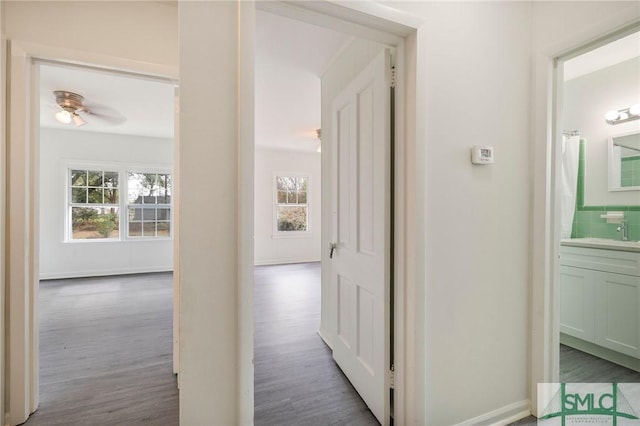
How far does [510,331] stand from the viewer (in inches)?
69.1

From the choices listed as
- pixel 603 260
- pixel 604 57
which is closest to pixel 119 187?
pixel 603 260

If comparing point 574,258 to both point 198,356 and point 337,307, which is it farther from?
point 198,356

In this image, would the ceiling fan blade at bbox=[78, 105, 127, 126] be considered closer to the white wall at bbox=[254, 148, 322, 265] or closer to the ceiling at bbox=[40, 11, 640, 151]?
the ceiling at bbox=[40, 11, 640, 151]

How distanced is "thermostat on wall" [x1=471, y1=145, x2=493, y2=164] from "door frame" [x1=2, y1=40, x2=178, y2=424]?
2219mm

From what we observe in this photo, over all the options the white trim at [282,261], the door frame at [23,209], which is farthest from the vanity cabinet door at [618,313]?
the white trim at [282,261]

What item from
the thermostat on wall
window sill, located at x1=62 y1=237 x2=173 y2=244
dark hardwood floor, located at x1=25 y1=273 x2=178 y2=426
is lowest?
dark hardwood floor, located at x1=25 y1=273 x2=178 y2=426

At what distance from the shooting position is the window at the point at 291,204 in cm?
687

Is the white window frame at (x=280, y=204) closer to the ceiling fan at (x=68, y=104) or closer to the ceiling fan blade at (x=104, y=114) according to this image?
the ceiling fan blade at (x=104, y=114)

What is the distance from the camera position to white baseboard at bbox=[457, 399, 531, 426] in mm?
1652

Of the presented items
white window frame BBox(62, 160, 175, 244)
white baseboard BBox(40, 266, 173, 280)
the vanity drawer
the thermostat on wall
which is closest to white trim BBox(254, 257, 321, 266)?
white baseboard BBox(40, 266, 173, 280)

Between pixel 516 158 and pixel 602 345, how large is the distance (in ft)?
6.09

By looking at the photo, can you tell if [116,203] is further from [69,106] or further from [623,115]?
[623,115]

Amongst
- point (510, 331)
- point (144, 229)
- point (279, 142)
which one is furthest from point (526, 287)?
point (144, 229)

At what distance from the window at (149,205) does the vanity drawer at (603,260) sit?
6252 millimetres
